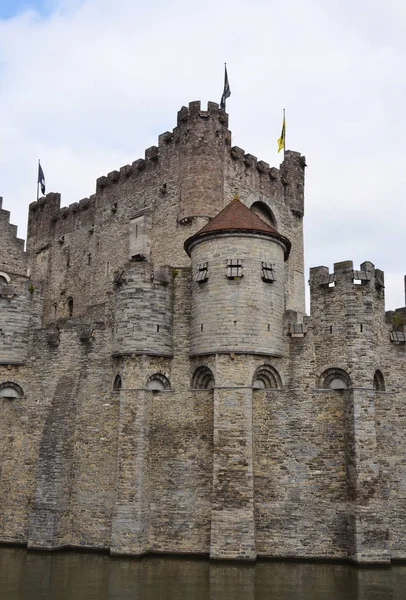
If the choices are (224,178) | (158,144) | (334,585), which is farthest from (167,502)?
(158,144)

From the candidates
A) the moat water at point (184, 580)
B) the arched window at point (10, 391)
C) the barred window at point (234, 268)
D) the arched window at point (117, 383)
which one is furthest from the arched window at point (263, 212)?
the moat water at point (184, 580)

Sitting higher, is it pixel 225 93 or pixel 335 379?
pixel 225 93

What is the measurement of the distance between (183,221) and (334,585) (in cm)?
1729

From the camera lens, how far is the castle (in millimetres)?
21609

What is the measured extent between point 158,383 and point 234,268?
16.3 feet

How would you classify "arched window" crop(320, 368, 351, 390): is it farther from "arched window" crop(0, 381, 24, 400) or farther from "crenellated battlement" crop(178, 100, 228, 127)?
"crenellated battlement" crop(178, 100, 228, 127)

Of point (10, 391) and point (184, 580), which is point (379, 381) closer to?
point (184, 580)

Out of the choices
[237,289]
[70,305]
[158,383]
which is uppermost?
[70,305]

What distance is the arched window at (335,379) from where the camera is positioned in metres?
22.6

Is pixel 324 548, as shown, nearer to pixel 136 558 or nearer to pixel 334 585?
pixel 334 585

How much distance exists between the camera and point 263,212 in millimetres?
34594

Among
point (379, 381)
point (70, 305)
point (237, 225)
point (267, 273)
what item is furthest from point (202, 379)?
point (70, 305)

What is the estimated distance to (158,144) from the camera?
32.8 m

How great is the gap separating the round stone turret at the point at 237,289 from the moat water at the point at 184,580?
6960 millimetres
